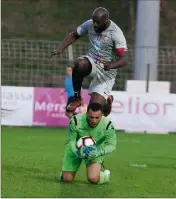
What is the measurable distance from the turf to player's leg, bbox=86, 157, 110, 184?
104mm

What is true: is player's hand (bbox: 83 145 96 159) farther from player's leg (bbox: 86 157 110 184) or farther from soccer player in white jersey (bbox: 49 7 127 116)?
soccer player in white jersey (bbox: 49 7 127 116)

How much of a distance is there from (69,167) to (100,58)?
1724mm

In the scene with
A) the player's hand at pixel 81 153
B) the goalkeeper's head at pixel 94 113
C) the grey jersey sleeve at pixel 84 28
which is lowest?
the player's hand at pixel 81 153

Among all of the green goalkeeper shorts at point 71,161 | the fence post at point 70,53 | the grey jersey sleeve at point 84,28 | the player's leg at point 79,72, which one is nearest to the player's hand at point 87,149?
the green goalkeeper shorts at point 71,161

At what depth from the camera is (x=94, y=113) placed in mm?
10312

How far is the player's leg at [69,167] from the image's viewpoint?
1052 cm

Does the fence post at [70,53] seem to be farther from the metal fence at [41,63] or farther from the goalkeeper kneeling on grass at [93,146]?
the goalkeeper kneeling on grass at [93,146]

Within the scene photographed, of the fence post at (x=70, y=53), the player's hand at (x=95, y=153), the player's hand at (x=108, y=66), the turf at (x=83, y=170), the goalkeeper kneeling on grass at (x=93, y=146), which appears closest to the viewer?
the turf at (x=83, y=170)

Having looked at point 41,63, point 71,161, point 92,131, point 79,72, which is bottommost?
point 71,161

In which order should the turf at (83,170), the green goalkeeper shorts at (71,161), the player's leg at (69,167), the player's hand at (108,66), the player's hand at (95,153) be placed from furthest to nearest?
1. the player's hand at (108,66)
2. the green goalkeeper shorts at (71,161)
3. the player's leg at (69,167)
4. the player's hand at (95,153)
5. the turf at (83,170)

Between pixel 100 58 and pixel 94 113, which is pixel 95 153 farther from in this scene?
pixel 100 58

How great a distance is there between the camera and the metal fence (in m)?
23.7

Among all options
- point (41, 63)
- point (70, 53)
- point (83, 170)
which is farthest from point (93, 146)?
point (41, 63)

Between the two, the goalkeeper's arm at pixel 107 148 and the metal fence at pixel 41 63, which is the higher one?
the metal fence at pixel 41 63
